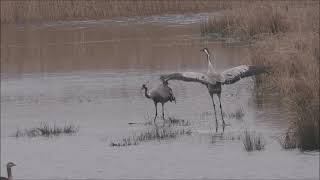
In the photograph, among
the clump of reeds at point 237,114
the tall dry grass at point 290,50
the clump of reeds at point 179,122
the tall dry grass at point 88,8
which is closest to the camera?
the tall dry grass at point 290,50

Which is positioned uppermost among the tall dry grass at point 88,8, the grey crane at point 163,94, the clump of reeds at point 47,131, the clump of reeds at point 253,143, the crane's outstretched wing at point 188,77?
the tall dry grass at point 88,8

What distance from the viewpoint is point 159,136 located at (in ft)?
48.6

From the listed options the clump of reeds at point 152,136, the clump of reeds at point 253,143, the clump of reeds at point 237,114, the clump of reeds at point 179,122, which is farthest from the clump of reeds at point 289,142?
the clump of reeds at point 237,114

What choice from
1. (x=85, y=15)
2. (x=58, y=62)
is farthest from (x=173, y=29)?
Answer: (x=58, y=62)

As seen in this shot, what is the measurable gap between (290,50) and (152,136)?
5.10 metres

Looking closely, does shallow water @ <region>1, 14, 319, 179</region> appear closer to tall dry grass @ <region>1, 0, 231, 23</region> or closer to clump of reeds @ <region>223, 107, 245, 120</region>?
clump of reeds @ <region>223, 107, 245, 120</region>

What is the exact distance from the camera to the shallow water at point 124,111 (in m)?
12.7

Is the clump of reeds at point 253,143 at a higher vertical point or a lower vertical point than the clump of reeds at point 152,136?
lower

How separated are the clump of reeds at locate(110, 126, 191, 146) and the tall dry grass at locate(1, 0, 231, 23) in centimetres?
2455

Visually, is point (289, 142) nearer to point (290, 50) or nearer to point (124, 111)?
point (124, 111)

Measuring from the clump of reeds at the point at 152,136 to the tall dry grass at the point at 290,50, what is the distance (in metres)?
1.68

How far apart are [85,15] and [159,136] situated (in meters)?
25.7

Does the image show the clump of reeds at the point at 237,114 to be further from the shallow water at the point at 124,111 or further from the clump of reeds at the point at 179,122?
the clump of reeds at the point at 179,122

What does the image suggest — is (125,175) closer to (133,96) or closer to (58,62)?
(133,96)
